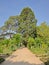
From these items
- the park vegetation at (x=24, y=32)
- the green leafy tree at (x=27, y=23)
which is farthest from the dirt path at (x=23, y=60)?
the green leafy tree at (x=27, y=23)

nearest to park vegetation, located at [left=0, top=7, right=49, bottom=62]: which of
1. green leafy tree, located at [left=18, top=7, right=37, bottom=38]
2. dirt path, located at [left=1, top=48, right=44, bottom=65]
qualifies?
green leafy tree, located at [left=18, top=7, right=37, bottom=38]

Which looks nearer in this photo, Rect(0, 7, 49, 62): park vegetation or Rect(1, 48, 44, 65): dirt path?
Rect(1, 48, 44, 65): dirt path

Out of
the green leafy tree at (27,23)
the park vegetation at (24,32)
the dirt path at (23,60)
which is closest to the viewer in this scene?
the dirt path at (23,60)

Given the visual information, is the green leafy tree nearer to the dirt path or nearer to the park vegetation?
the park vegetation

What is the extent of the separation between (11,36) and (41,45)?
8343 millimetres

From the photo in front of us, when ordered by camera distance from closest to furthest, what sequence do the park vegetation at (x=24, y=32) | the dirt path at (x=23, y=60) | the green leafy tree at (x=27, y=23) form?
the dirt path at (x=23, y=60)
the park vegetation at (x=24, y=32)
the green leafy tree at (x=27, y=23)

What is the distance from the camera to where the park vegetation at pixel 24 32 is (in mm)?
32812

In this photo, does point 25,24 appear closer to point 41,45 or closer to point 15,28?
point 15,28

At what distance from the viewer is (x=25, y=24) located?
37719mm

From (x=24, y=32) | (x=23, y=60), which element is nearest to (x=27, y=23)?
(x=24, y=32)

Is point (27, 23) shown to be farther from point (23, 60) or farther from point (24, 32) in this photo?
point (23, 60)

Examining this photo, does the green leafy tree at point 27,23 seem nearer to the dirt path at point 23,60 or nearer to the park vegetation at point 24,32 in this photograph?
the park vegetation at point 24,32

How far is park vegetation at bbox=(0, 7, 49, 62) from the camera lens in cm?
3281

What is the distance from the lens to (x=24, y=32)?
3734 centimetres
